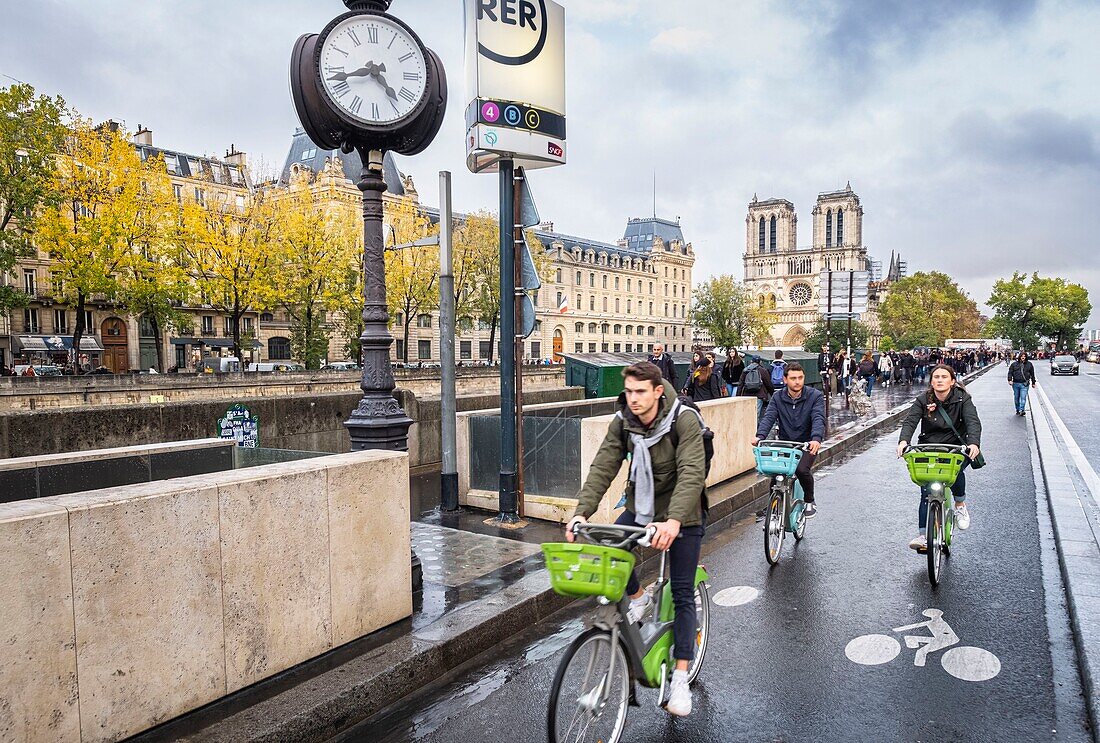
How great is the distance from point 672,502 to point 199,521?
235cm

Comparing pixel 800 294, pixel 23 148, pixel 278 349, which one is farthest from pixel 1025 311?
pixel 23 148

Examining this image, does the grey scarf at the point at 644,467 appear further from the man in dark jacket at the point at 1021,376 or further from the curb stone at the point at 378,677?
the man in dark jacket at the point at 1021,376

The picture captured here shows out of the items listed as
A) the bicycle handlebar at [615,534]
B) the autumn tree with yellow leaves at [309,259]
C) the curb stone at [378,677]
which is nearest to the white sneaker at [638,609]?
the bicycle handlebar at [615,534]

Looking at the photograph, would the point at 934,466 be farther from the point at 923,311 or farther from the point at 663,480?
the point at 923,311

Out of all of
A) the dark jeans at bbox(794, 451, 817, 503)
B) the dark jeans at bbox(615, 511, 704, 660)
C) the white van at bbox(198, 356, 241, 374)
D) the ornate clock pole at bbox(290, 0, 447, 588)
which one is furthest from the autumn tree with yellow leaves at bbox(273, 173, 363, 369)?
the dark jeans at bbox(615, 511, 704, 660)

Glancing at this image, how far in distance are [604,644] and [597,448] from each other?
4.51m

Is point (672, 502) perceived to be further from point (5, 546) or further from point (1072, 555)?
point (1072, 555)

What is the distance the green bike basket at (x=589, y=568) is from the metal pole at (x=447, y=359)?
5.31 metres

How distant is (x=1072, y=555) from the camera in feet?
21.0

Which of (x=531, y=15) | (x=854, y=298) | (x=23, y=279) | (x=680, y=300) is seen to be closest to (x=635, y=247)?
(x=680, y=300)

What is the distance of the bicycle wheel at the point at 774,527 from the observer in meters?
6.61

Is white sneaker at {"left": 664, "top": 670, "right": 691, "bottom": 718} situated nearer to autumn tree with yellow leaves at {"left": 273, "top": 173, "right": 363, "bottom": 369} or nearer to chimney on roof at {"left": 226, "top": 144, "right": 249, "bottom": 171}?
autumn tree with yellow leaves at {"left": 273, "top": 173, "right": 363, "bottom": 369}

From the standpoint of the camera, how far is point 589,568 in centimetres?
307

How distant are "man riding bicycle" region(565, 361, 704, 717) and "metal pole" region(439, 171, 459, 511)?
468cm
